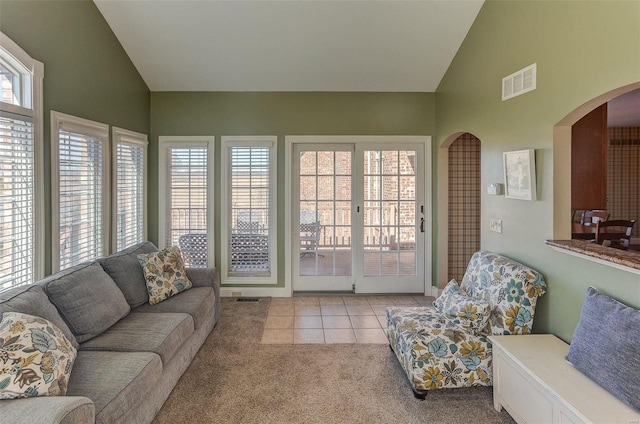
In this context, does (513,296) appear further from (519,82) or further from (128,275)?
(128,275)

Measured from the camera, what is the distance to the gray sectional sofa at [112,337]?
1468 mm

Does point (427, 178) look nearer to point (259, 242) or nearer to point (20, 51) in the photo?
point (259, 242)

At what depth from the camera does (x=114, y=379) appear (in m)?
1.77

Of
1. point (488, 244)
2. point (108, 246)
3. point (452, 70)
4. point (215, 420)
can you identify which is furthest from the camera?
point (452, 70)

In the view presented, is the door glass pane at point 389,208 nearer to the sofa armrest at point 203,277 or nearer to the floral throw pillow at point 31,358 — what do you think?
the sofa armrest at point 203,277

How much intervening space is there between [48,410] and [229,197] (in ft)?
10.6

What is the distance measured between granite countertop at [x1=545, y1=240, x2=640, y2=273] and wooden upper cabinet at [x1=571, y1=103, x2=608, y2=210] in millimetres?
534

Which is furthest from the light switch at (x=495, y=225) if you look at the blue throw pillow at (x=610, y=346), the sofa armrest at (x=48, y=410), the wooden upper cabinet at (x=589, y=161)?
the sofa armrest at (x=48, y=410)

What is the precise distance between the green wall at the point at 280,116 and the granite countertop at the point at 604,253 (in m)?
2.62

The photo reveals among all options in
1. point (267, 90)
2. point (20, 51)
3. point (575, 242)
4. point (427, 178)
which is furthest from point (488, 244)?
point (20, 51)

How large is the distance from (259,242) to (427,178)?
7.69ft

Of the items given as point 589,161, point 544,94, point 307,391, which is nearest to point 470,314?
point 307,391

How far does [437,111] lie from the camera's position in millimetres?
4383

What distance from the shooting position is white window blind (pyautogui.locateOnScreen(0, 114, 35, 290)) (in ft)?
7.45
